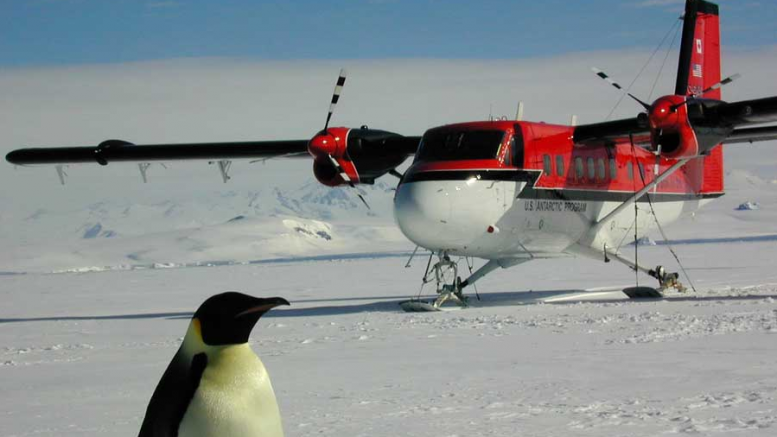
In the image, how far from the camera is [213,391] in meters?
3.56

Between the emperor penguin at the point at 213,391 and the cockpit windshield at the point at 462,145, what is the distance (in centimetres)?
1208

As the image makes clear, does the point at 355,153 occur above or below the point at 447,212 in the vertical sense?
above

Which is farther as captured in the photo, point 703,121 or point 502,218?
point 703,121

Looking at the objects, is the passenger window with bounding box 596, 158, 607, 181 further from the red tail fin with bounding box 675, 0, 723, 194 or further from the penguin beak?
the penguin beak

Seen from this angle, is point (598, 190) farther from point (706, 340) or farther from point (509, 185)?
point (706, 340)

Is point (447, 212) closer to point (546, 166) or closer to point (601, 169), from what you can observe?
point (546, 166)

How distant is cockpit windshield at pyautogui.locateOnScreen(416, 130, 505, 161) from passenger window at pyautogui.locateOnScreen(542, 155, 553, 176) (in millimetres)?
1113

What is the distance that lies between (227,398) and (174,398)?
0.67 feet

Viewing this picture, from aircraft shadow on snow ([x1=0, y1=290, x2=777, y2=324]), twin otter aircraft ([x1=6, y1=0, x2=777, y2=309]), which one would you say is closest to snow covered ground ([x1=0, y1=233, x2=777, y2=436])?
aircraft shadow on snow ([x1=0, y1=290, x2=777, y2=324])

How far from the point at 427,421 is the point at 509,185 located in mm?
9114

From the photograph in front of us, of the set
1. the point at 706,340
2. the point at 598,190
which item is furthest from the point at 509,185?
the point at 706,340

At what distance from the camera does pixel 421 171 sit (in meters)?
15.4

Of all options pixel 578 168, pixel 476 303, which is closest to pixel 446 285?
pixel 476 303

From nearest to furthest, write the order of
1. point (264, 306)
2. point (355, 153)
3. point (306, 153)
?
point (264, 306) < point (355, 153) < point (306, 153)
